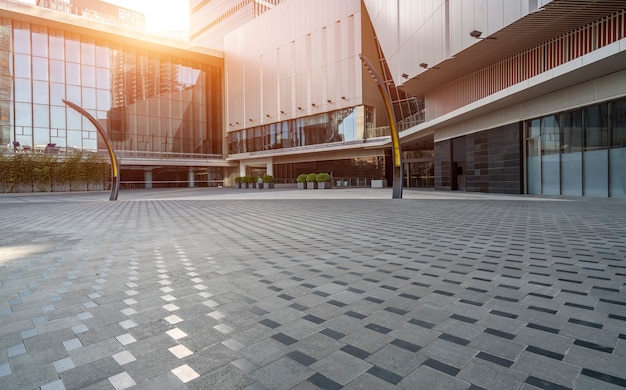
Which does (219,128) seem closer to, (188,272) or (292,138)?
(292,138)

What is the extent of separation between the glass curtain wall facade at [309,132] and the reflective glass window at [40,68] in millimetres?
23824

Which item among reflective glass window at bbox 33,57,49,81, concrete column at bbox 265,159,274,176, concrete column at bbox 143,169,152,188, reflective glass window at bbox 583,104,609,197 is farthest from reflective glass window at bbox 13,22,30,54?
reflective glass window at bbox 583,104,609,197

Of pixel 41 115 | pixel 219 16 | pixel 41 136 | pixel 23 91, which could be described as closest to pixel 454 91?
pixel 41 136

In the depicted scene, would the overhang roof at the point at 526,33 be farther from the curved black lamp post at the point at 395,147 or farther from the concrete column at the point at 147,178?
the concrete column at the point at 147,178

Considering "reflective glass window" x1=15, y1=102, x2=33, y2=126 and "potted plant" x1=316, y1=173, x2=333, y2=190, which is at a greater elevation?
"reflective glass window" x1=15, y1=102, x2=33, y2=126

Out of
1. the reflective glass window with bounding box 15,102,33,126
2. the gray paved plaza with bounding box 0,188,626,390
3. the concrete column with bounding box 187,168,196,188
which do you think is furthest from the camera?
the concrete column with bounding box 187,168,196,188

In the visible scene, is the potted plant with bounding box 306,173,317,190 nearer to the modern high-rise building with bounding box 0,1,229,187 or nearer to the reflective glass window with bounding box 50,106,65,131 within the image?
the modern high-rise building with bounding box 0,1,229,187

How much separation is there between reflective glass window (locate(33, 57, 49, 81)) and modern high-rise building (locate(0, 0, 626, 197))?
0.17 metres

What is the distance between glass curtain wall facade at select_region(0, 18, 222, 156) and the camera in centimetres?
4191

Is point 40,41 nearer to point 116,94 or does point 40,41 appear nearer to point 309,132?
point 116,94

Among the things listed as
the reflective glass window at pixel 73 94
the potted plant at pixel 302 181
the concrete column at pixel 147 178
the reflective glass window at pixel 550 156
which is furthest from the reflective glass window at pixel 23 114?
the reflective glass window at pixel 550 156

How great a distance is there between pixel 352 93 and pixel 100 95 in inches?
1257

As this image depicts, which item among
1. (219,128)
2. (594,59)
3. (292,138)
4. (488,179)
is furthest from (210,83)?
(594,59)

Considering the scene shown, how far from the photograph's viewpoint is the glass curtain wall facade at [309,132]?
40594 mm
